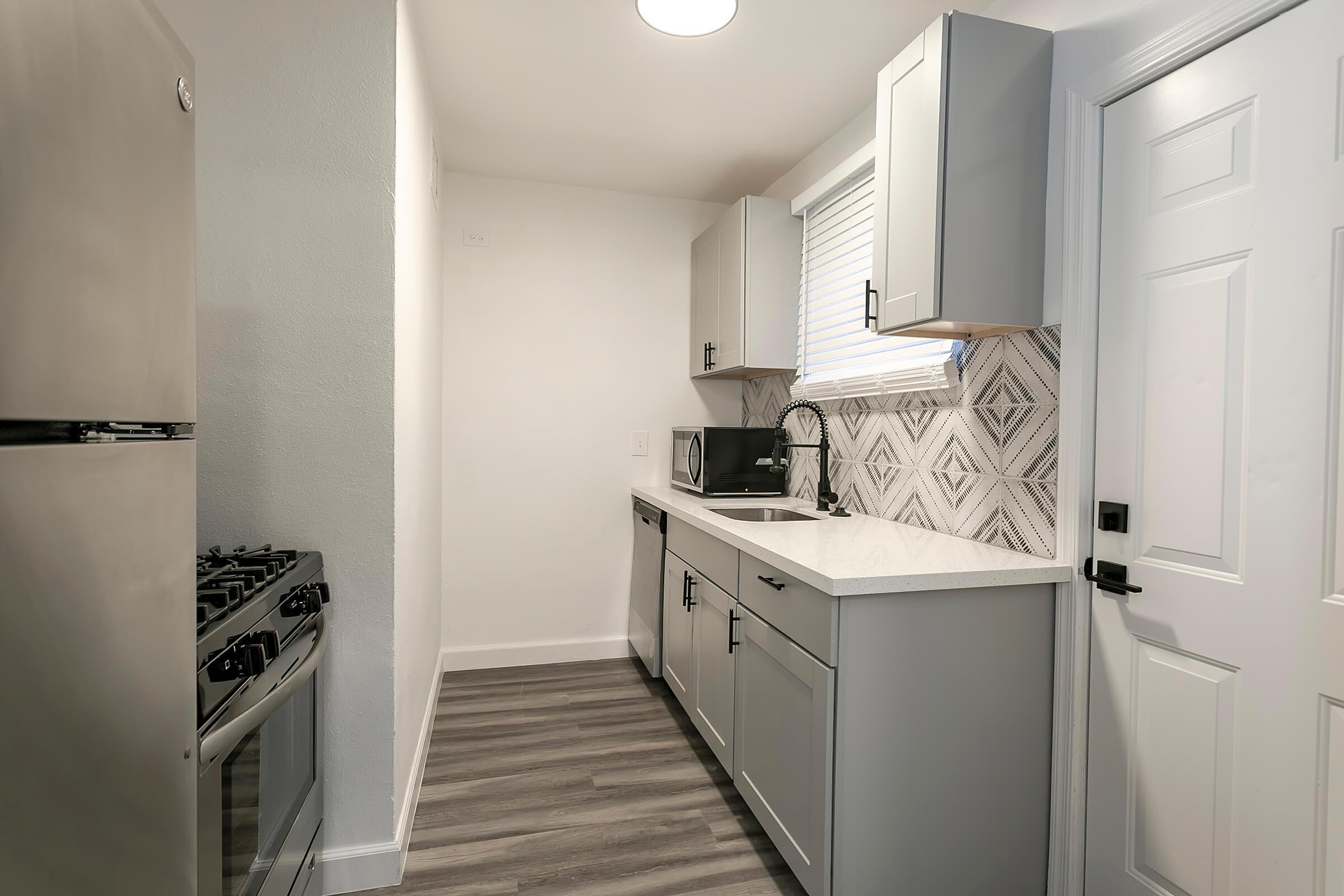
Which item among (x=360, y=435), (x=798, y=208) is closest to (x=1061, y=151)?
(x=798, y=208)

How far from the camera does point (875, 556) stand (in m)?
1.73

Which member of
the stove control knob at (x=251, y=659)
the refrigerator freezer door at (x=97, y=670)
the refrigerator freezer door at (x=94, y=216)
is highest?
the refrigerator freezer door at (x=94, y=216)

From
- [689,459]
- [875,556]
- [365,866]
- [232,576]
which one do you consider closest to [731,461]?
[689,459]

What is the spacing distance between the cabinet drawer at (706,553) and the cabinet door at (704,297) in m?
1.00

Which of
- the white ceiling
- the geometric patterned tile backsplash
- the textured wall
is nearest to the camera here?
the textured wall

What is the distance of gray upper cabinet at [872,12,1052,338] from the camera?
1.68m

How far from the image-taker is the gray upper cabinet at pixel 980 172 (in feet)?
5.52

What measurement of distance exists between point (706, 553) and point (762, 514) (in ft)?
1.70

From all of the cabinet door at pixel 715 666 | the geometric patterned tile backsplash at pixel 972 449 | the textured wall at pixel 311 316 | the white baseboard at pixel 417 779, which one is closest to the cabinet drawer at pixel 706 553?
the cabinet door at pixel 715 666

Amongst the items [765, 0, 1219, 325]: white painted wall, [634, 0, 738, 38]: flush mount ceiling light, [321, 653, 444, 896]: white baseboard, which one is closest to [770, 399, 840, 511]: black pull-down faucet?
[765, 0, 1219, 325]: white painted wall

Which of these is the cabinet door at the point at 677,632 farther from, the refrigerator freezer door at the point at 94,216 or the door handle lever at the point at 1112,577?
the refrigerator freezer door at the point at 94,216

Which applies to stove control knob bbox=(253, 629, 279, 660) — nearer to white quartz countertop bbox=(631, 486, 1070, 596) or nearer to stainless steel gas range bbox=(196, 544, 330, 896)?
stainless steel gas range bbox=(196, 544, 330, 896)

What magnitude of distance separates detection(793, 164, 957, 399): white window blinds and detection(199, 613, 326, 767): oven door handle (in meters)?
1.90

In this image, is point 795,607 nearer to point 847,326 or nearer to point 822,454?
point 822,454
